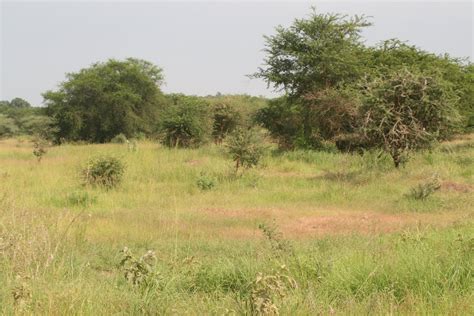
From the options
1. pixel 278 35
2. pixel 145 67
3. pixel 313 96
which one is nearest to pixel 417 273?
pixel 313 96

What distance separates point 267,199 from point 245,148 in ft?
11.5

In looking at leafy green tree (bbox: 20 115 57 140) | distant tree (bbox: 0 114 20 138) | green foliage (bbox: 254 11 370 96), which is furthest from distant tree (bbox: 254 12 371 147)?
distant tree (bbox: 0 114 20 138)

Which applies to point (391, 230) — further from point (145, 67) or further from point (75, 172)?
point (145, 67)

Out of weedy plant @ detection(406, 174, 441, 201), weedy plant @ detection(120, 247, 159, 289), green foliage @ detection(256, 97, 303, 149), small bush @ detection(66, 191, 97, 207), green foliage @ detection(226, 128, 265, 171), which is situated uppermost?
green foliage @ detection(256, 97, 303, 149)

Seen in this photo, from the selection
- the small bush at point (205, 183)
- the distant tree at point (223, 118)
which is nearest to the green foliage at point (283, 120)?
the distant tree at point (223, 118)

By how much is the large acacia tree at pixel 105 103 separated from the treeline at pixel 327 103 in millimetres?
104

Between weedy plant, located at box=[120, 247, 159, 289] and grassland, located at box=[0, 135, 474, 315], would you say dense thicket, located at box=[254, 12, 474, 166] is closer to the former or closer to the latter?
grassland, located at box=[0, 135, 474, 315]

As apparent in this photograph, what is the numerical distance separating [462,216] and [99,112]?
3153 cm

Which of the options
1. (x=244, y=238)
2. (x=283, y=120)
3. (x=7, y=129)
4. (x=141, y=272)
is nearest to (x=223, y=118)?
(x=283, y=120)

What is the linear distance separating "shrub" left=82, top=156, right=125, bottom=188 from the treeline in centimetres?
770

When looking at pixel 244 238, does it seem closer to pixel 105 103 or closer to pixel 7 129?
→ pixel 105 103

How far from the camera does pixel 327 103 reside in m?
21.5

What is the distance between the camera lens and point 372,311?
11.4ft

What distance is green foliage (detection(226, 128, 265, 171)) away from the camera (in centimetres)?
1567
